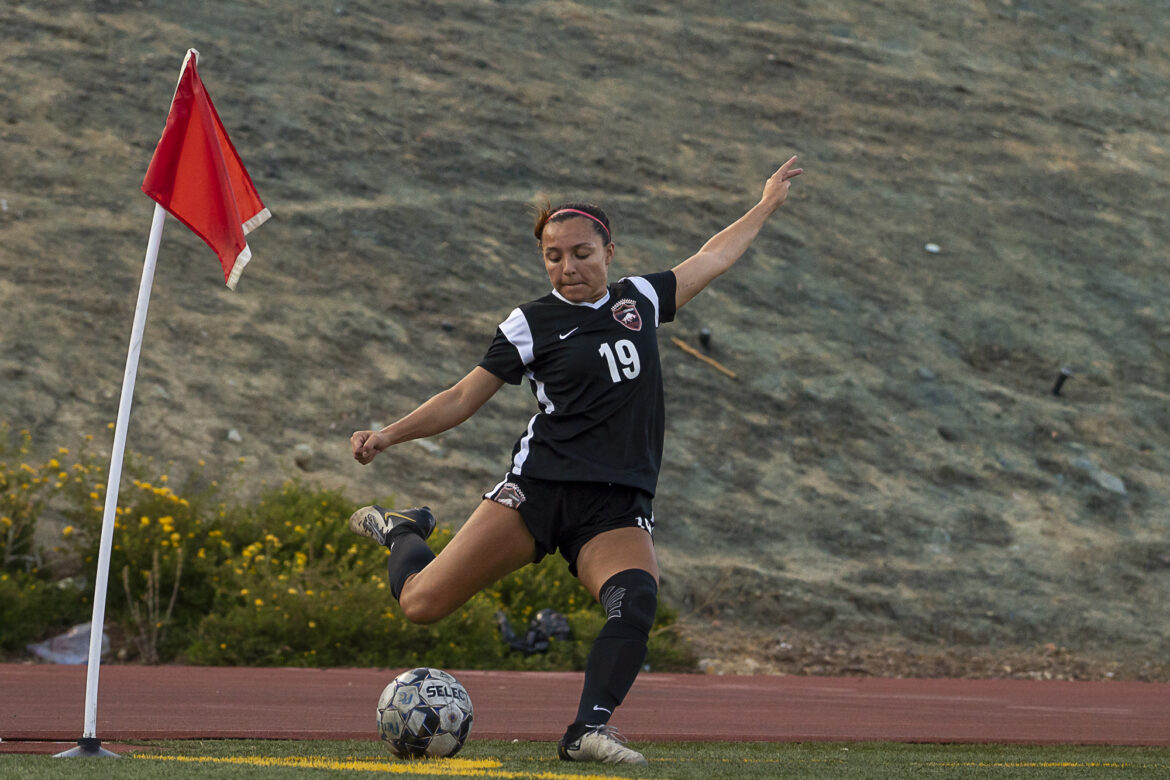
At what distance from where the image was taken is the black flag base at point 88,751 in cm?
508

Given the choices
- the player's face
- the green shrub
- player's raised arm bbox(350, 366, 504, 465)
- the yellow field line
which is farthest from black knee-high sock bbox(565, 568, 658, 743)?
the green shrub

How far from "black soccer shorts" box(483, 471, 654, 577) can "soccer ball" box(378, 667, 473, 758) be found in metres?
0.61

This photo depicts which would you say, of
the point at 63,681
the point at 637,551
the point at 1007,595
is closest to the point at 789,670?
the point at 1007,595

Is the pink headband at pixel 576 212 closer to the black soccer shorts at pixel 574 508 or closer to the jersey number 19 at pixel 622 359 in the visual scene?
the jersey number 19 at pixel 622 359

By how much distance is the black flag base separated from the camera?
508 cm

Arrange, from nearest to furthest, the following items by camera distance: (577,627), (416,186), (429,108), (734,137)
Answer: (577,627) → (416,186) → (429,108) → (734,137)

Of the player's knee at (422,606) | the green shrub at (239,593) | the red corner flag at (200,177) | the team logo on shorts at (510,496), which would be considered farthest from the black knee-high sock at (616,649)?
the green shrub at (239,593)

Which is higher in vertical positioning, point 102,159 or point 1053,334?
point 102,159

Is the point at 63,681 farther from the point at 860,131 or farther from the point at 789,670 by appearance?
the point at 860,131

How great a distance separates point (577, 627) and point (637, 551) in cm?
674

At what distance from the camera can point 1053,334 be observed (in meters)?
21.5

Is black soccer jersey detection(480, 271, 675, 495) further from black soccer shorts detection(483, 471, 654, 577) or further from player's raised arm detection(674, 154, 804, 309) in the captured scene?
player's raised arm detection(674, 154, 804, 309)

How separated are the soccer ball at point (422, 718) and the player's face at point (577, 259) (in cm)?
156

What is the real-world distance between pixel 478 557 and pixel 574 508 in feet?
1.34
